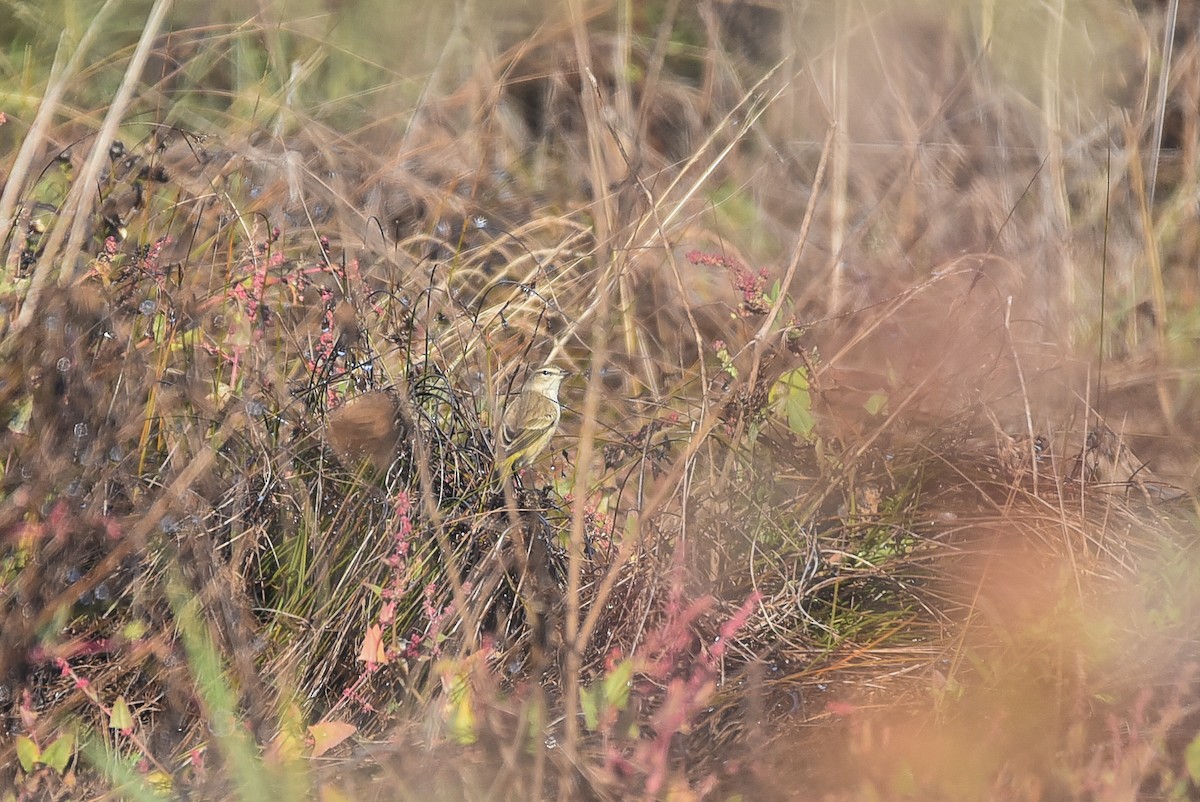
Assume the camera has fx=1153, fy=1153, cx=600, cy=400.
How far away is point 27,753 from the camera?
5.13ft

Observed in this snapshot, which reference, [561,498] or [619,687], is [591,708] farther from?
[561,498]

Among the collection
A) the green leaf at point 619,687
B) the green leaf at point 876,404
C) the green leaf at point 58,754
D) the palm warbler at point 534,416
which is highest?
the green leaf at point 876,404

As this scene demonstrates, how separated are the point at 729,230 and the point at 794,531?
1035 millimetres

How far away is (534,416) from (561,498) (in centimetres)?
29

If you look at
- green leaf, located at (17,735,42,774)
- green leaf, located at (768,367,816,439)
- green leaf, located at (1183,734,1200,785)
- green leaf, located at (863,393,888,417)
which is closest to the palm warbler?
green leaf, located at (768,367,816,439)

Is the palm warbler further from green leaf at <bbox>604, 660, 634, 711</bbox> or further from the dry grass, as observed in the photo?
green leaf at <bbox>604, 660, 634, 711</bbox>

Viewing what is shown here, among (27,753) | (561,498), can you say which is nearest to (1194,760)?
(561,498)

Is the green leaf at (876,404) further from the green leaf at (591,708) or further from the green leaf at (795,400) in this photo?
the green leaf at (591,708)

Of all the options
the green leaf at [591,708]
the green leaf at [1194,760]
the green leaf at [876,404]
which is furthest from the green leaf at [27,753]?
the green leaf at [1194,760]

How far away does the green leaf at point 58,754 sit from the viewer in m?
1.56

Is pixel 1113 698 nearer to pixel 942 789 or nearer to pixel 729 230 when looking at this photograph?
pixel 942 789

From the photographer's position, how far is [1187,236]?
101 inches

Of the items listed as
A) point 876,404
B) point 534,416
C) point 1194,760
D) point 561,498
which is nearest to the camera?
point 1194,760

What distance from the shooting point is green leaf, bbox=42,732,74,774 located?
1.56 metres
